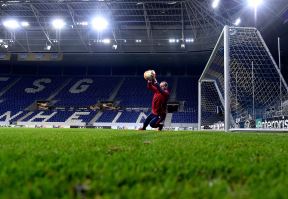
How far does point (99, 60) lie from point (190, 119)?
12379 mm

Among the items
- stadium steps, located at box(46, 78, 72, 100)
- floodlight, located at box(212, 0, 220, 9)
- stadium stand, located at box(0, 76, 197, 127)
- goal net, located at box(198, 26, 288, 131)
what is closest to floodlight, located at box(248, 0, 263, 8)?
floodlight, located at box(212, 0, 220, 9)

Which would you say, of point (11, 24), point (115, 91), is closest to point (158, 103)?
point (11, 24)

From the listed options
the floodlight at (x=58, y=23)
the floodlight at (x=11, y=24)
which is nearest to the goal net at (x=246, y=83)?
the floodlight at (x=58, y=23)

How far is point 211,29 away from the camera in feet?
103

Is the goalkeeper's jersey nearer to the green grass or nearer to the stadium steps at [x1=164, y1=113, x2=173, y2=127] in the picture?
the green grass

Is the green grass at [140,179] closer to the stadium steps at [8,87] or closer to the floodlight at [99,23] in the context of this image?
the floodlight at [99,23]

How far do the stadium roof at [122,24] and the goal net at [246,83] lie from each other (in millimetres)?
8467

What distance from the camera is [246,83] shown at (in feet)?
59.2

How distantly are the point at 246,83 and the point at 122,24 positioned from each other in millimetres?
18426

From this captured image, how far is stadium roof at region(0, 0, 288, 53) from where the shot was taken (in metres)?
28.9

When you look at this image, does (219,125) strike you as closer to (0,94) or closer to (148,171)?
(148,171)

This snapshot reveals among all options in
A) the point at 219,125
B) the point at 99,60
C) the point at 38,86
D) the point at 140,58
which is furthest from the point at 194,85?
the point at 219,125

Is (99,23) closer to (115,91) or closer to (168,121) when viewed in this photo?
(115,91)

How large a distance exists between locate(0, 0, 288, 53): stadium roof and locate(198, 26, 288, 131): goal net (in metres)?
8.47
